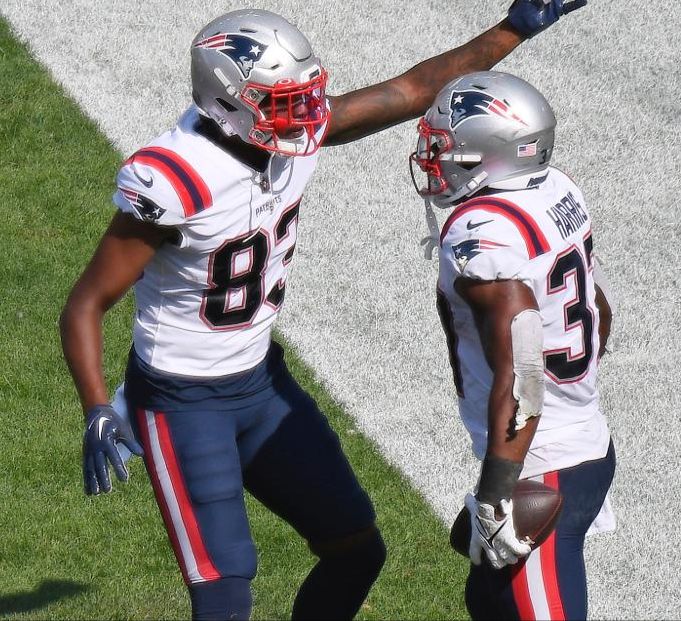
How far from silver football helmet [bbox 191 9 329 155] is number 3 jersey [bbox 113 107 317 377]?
0.33ft

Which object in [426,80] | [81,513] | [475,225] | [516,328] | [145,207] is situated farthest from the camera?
[81,513]

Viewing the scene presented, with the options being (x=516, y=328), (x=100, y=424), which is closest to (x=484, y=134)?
(x=516, y=328)

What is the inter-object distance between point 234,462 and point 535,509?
37.9 inches

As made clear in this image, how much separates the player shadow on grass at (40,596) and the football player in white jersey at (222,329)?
3.64 feet

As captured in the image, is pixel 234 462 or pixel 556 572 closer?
pixel 556 572

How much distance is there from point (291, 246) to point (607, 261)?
371 cm

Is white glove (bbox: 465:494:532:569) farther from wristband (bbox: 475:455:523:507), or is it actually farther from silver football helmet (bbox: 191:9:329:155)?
silver football helmet (bbox: 191:9:329:155)

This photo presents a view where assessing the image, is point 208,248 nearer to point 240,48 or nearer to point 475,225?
point 240,48

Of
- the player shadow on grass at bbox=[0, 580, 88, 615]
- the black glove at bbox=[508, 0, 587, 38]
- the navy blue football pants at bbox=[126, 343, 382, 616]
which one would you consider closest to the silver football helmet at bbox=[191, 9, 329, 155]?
the navy blue football pants at bbox=[126, 343, 382, 616]

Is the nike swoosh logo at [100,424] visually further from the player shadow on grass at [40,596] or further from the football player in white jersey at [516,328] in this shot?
the player shadow on grass at [40,596]

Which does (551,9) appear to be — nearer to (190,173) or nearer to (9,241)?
(190,173)

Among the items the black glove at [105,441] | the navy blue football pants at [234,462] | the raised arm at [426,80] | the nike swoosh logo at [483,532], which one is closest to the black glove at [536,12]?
the raised arm at [426,80]

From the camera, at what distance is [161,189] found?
3.57 m

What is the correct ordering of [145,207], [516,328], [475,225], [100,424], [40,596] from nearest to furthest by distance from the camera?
[516,328] → [475,225] → [145,207] → [100,424] → [40,596]
